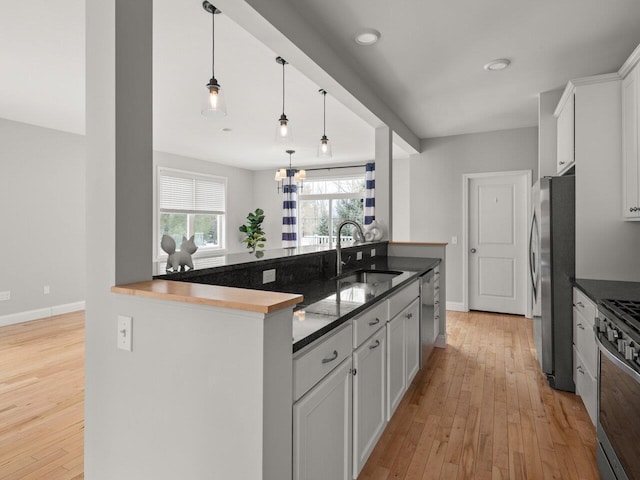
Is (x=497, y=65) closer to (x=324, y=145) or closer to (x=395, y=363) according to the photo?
(x=324, y=145)

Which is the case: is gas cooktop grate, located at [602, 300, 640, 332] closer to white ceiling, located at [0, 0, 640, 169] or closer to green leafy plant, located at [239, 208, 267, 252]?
white ceiling, located at [0, 0, 640, 169]

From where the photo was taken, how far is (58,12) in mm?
2396

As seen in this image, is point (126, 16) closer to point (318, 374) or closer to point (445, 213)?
point (318, 374)

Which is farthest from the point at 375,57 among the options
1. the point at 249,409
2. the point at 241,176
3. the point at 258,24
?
the point at 241,176

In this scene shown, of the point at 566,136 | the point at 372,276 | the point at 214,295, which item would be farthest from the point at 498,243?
the point at 214,295

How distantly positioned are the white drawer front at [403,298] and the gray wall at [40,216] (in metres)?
4.89

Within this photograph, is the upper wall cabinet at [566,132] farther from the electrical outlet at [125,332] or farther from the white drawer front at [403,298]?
the electrical outlet at [125,332]

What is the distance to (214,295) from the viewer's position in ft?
3.73

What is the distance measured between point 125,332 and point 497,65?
10.9ft

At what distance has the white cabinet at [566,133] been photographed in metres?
2.96

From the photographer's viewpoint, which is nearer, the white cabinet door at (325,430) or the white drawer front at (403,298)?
the white cabinet door at (325,430)

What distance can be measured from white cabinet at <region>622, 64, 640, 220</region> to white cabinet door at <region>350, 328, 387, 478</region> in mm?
1952

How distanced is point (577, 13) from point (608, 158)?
101 cm

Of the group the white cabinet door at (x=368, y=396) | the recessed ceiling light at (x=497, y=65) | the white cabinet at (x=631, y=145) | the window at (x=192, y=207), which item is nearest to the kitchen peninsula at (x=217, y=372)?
the white cabinet door at (x=368, y=396)
